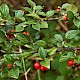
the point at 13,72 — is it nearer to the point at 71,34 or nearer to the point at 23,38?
the point at 23,38

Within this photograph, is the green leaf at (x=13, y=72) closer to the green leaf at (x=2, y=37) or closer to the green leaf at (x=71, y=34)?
the green leaf at (x=2, y=37)

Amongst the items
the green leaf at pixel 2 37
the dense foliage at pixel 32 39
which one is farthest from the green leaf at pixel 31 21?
the green leaf at pixel 2 37

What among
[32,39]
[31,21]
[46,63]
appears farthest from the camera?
[32,39]

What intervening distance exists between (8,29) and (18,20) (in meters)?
0.07

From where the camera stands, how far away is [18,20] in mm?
1489

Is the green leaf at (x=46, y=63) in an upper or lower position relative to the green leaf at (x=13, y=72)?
upper

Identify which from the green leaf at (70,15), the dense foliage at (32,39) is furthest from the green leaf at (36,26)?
the green leaf at (70,15)

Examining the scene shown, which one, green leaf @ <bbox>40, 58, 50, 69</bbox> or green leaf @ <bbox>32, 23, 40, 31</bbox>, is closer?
green leaf @ <bbox>40, 58, 50, 69</bbox>

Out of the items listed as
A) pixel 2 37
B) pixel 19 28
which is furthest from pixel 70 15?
pixel 2 37

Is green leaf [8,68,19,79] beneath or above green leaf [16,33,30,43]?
beneath

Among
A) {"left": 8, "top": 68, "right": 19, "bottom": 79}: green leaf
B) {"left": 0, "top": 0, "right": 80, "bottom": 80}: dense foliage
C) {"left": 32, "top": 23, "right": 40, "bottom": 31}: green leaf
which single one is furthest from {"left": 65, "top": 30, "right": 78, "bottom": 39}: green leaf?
{"left": 8, "top": 68, "right": 19, "bottom": 79}: green leaf

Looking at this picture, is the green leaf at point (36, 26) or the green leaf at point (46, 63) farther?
the green leaf at point (36, 26)

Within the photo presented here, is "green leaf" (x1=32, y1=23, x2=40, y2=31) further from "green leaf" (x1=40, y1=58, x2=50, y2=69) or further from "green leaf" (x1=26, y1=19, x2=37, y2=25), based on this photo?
"green leaf" (x1=40, y1=58, x2=50, y2=69)

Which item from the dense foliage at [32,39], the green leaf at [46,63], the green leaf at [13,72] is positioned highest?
the dense foliage at [32,39]
